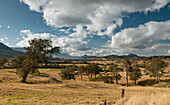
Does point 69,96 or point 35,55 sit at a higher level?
point 35,55

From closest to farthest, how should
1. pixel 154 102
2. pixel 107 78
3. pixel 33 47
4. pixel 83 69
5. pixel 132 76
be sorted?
1. pixel 154 102
2. pixel 33 47
3. pixel 132 76
4. pixel 107 78
5. pixel 83 69

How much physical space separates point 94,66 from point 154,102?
9992 centimetres

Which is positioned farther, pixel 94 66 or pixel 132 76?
pixel 94 66

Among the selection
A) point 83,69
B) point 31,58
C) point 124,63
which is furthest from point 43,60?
point 83,69

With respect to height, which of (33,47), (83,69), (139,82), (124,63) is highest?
(33,47)

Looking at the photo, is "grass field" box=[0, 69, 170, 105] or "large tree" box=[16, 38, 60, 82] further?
"large tree" box=[16, 38, 60, 82]

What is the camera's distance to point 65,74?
302 feet

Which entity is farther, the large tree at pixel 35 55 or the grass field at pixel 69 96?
the large tree at pixel 35 55

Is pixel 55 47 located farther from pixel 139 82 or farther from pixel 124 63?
pixel 139 82

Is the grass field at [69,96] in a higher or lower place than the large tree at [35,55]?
lower

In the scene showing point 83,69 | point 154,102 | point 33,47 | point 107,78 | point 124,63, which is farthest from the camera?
point 83,69

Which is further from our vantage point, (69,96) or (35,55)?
(35,55)

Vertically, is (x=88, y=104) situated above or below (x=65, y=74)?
above

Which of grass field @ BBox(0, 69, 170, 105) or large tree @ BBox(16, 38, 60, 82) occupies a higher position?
large tree @ BBox(16, 38, 60, 82)
